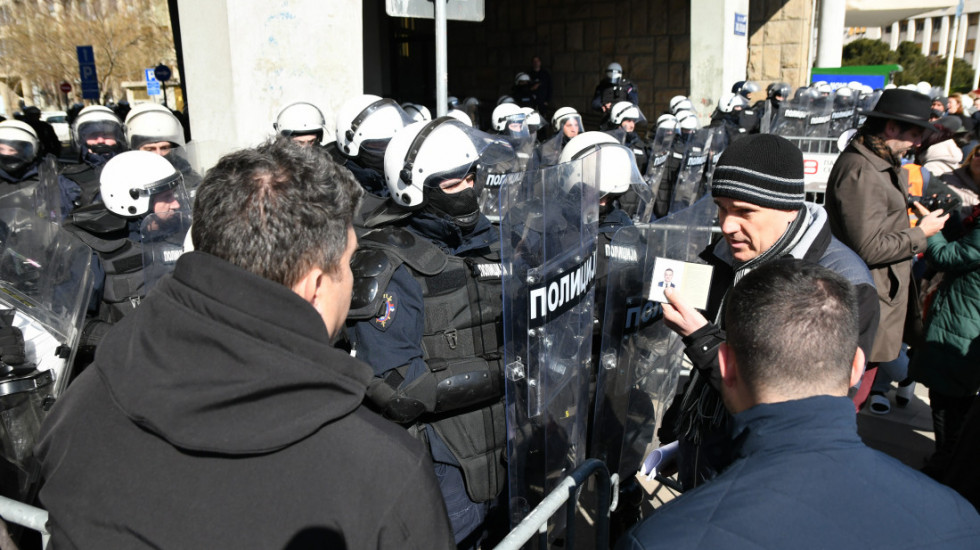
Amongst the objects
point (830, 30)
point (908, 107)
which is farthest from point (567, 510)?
point (830, 30)

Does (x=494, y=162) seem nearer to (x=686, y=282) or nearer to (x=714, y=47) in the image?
(x=686, y=282)

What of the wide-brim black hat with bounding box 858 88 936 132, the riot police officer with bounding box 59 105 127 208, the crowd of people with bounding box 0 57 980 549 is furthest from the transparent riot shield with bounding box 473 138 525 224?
the riot police officer with bounding box 59 105 127 208

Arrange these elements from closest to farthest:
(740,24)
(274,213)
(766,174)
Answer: (274,213)
(766,174)
(740,24)

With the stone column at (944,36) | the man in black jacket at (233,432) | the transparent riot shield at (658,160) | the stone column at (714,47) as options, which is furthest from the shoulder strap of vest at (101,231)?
the stone column at (944,36)

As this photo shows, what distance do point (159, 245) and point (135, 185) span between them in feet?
3.56

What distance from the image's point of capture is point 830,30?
63.8 feet

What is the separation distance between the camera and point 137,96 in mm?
36219

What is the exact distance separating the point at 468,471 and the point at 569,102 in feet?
52.9

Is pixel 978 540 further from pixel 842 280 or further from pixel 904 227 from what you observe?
pixel 904 227

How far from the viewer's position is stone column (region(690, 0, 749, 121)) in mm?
13766

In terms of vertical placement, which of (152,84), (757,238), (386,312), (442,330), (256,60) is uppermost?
(152,84)

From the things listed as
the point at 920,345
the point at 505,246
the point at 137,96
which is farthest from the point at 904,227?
the point at 137,96

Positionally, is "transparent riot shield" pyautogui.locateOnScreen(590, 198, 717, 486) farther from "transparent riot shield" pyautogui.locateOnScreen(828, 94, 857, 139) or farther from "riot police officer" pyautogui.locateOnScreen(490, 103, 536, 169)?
"transparent riot shield" pyautogui.locateOnScreen(828, 94, 857, 139)

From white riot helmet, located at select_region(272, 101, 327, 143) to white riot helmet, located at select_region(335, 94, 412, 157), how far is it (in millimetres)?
401
